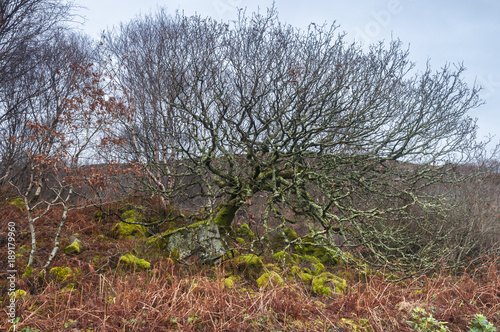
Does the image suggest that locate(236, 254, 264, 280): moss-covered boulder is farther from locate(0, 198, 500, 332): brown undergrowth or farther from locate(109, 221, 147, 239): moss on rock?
locate(109, 221, 147, 239): moss on rock

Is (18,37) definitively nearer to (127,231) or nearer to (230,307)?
(127,231)

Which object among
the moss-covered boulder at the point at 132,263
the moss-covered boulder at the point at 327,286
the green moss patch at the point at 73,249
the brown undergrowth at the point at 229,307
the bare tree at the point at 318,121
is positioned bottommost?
the moss-covered boulder at the point at 327,286

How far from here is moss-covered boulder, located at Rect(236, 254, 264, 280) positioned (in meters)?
5.66

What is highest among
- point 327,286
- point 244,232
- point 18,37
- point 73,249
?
point 18,37

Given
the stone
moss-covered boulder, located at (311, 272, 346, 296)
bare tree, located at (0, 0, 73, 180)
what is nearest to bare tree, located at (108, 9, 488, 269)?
the stone

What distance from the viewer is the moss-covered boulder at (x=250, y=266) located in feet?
18.6

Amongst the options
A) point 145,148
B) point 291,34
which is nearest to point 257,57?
point 291,34

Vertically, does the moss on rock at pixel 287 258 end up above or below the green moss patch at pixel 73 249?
below

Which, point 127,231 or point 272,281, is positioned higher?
point 127,231

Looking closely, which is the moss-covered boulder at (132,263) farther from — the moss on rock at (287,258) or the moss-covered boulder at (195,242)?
the moss on rock at (287,258)

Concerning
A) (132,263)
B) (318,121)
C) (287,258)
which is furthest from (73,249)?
(318,121)

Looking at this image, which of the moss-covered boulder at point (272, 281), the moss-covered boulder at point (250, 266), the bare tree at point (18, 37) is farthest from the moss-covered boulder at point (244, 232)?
the bare tree at point (18, 37)

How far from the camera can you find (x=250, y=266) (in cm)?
576

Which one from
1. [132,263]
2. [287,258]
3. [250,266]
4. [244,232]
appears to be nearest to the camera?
[132,263]
